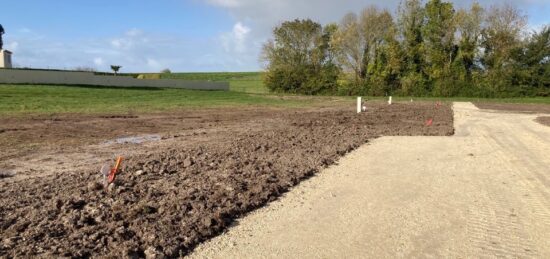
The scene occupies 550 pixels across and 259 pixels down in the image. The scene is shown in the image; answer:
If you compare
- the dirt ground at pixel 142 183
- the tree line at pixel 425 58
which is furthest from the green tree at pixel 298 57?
the dirt ground at pixel 142 183

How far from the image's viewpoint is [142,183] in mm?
7434

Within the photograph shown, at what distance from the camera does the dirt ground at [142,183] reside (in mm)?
5027

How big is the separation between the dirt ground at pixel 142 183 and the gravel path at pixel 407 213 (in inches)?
17.2

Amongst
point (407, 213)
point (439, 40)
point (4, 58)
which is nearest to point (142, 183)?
point (407, 213)

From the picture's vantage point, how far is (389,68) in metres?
53.6

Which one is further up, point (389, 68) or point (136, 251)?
point (389, 68)

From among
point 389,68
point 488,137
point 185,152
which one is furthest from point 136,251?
point 389,68

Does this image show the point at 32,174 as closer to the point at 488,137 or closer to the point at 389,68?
the point at 488,137

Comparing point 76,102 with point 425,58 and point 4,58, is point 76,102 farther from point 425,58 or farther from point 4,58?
point 425,58

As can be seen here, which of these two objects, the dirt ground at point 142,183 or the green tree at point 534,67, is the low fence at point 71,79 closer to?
the dirt ground at point 142,183

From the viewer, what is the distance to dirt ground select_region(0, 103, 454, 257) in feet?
16.5

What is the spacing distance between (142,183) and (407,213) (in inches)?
150

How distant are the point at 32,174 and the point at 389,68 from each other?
48.7m

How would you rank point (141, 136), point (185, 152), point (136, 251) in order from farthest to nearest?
point (141, 136) → point (185, 152) → point (136, 251)
